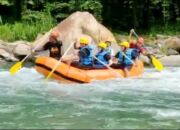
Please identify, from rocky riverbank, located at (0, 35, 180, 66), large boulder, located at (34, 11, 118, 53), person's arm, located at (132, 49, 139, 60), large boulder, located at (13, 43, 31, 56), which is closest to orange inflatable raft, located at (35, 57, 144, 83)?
person's arm, located at (132, 49, 139, 60)

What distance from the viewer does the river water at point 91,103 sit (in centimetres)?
1015

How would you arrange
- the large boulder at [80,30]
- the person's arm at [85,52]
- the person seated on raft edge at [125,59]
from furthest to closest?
the large boulder at [80,30]
the person seated on raft edge at [125,59]
the person's arm at [85,52]

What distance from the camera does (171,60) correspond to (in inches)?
802

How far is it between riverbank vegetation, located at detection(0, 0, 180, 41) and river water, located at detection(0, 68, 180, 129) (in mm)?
9678

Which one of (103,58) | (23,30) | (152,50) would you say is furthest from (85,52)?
(23,30)

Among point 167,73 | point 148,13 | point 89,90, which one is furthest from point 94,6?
point 89,90

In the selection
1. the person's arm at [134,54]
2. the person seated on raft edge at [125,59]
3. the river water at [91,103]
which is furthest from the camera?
the person's arm at [134,54]

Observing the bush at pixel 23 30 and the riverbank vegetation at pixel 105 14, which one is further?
the riverbank vegetation at pixel 105 14

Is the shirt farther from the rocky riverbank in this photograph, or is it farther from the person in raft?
the rocky riverbank

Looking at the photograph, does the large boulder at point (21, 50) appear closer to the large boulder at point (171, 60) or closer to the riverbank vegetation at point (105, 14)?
the riverbank vegetation at point (105, 14)

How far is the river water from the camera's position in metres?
10.1

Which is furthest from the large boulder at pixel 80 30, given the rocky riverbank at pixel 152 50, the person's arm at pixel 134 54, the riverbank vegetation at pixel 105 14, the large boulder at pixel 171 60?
the person's arm at pixel 134 54

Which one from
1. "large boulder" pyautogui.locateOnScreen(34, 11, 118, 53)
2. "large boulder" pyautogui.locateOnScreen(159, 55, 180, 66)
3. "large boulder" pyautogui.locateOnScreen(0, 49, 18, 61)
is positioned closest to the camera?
"large boulder" pyautogui.locateOnScreen(159, 55, 180, 66)

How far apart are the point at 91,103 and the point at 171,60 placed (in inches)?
355
